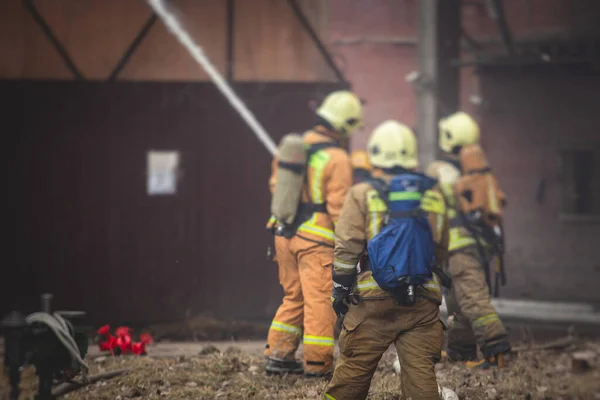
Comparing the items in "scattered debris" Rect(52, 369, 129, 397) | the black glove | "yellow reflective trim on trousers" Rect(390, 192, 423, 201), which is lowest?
"scattered debris" Rect(52, 369, 129, 397)

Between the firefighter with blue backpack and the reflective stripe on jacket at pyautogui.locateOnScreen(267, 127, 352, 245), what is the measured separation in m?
1.34

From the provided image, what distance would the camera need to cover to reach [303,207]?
6.29 metres

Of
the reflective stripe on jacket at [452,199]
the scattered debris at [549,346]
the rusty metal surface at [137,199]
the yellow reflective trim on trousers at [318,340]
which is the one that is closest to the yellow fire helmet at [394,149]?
the yellow reflective trim on trousers at [318,340]

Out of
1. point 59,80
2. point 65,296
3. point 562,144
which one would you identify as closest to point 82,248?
point 65,296

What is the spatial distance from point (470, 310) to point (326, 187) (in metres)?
1.71

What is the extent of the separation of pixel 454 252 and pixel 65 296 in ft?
15.3

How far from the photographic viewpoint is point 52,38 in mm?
9883

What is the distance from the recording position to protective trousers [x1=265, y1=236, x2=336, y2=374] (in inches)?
234

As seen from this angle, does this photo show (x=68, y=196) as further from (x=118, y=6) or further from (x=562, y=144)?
(x=562, y=144)

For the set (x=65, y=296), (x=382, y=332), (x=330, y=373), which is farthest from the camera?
(x=65, y=296)

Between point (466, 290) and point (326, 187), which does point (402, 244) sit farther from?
point (466, 290)

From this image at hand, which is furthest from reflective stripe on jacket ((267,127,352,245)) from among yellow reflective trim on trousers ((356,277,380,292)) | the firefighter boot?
the firefighter boot

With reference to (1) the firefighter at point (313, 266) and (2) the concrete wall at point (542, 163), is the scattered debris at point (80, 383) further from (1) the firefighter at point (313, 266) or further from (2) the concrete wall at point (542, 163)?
(2) the concrete wall at point (542, 163)

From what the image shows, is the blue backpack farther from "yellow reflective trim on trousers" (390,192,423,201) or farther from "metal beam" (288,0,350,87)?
"metal beam" (288,0,350,87)
